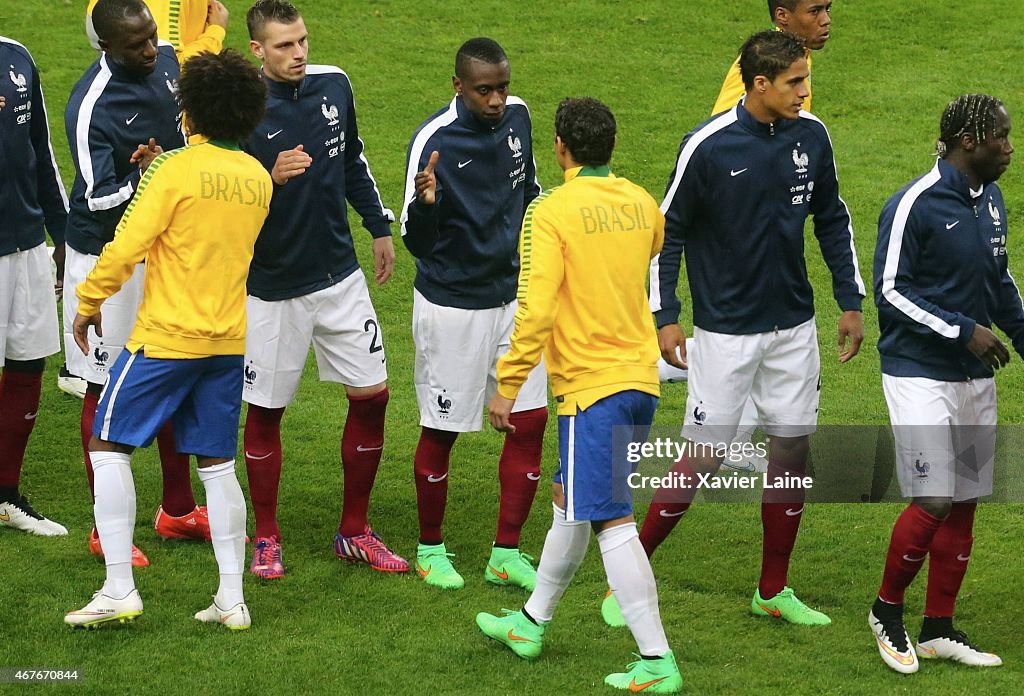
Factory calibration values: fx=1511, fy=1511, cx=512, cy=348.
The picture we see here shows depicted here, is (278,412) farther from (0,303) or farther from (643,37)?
(643,37)

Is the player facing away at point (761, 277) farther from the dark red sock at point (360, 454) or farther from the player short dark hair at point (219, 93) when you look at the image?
the player short dark hair at point (219, 93)

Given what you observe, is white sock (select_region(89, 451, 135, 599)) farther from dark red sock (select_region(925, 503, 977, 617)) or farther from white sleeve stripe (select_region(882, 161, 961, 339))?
dark red sock (select_region(925, 503, 977, 617))

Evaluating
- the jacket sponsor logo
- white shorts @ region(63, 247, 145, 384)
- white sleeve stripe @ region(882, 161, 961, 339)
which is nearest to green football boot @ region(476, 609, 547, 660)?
white sleeve stripe @ region(882, 161, 961, 339)

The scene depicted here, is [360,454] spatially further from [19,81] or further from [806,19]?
[806,19]

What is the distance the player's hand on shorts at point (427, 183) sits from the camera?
237 inches

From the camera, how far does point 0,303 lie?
6.50 meters

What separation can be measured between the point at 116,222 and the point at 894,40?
32.3 ft

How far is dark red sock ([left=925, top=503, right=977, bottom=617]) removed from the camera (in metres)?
5.63

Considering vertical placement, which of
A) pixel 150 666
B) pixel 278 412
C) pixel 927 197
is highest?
pixel 927 197

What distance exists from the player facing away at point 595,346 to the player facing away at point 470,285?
102 centimetres

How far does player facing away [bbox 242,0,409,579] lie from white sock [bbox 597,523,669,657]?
1517 mm

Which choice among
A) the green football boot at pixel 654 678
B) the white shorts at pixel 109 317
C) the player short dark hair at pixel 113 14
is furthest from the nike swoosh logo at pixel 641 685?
the player short dark hair at pixel 113 14

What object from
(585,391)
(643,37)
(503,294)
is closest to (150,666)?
(585,391)

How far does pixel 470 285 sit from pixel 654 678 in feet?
6.47
